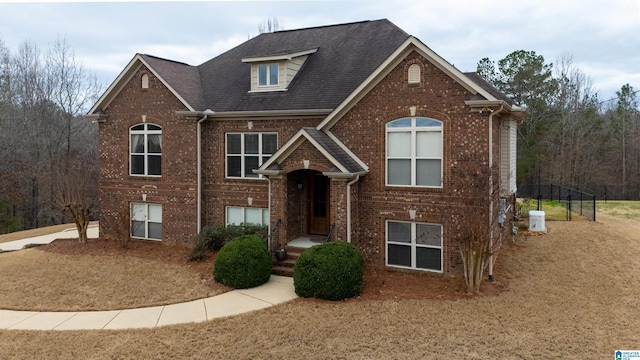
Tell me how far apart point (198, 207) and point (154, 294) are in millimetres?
5106

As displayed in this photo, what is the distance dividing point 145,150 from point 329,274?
Result: 32.1 feet

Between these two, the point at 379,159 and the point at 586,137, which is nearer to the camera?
the point at 379,159

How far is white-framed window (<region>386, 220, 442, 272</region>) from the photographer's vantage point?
1239 centimetres

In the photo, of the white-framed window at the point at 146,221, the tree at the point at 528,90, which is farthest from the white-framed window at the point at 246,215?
the tree at the point at 528,90

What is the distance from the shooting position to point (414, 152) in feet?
41.2

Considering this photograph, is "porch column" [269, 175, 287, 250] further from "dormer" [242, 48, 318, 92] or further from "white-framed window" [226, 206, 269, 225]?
"dormer" [242, 48, 318, 92]

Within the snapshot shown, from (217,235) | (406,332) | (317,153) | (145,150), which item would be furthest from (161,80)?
(406,332)

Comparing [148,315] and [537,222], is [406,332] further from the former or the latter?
[537,222]

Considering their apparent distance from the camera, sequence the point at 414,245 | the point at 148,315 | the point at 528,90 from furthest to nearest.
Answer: the point at 528,90
the point at 414,245
the point at 148,315

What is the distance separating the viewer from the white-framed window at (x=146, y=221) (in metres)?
16.6

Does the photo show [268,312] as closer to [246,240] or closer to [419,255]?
[246,240]

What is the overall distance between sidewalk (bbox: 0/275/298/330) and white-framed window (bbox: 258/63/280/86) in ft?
27.2

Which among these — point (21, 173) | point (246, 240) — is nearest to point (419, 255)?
point (246, 240)

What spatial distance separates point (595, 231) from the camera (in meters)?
17.5
